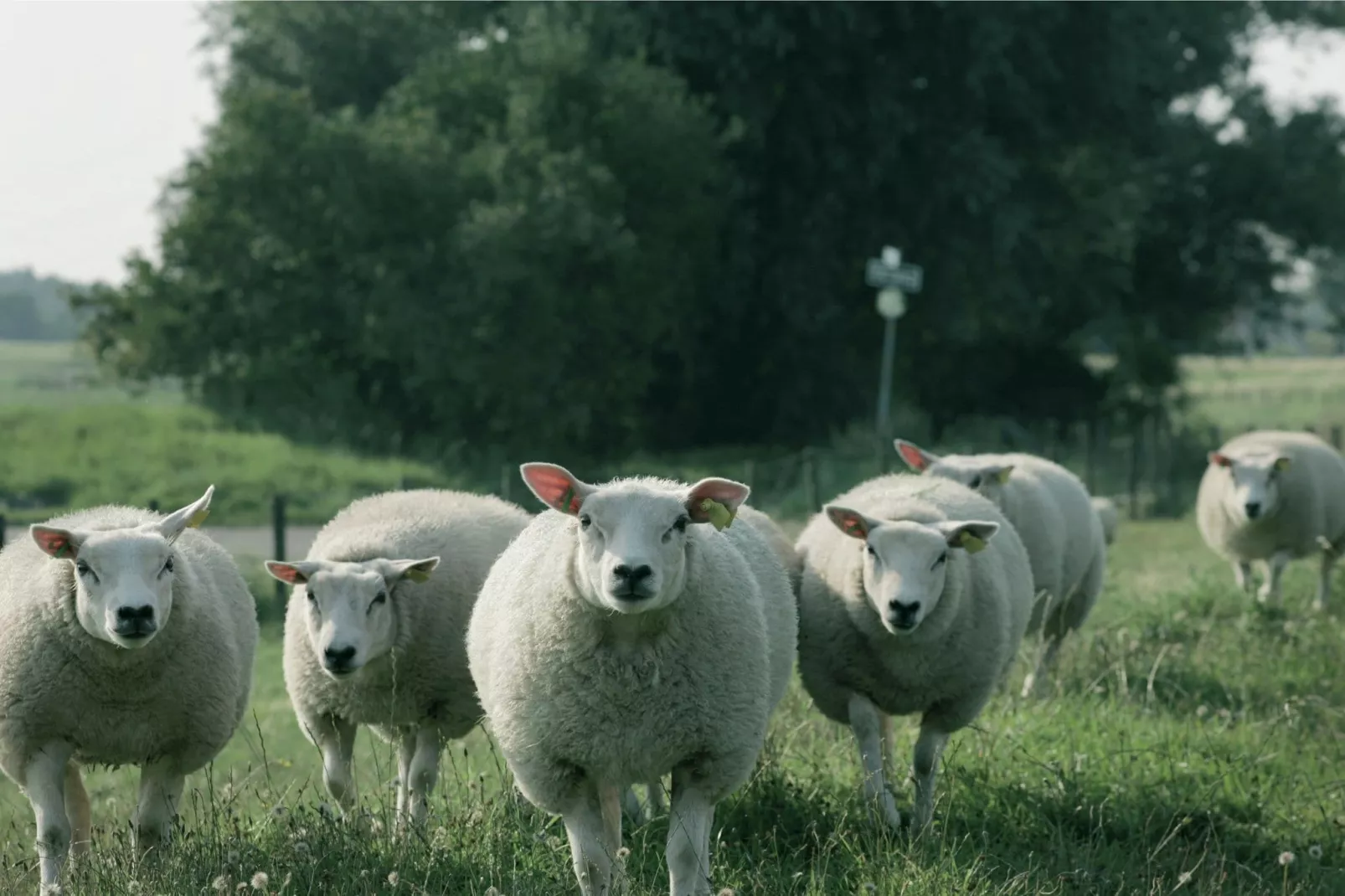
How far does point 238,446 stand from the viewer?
2431 cm

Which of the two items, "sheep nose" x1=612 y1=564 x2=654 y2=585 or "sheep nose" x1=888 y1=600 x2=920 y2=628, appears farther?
"sheep nose" x1=888 y1=600 x2=920 y2=628

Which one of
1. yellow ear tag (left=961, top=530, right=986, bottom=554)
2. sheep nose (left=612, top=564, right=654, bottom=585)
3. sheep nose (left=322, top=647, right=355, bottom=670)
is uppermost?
sheep nose (left=612, top=564, right=654, bottom=585)

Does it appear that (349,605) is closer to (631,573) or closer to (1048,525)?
(631,573)

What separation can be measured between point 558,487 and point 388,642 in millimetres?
1641

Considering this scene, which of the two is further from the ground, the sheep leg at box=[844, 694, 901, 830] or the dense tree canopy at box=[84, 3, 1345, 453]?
the dense tree canopy at box=[84, 3, 1345, 453]

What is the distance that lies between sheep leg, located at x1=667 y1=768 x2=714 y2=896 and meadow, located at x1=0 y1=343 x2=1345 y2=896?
13cm

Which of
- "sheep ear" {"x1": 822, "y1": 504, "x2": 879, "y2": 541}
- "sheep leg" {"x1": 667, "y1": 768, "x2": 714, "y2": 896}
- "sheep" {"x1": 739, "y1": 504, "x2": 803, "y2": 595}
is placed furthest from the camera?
"sheep" {"x1": 739, "y1": 504, "x2": 803, "y2": 595}

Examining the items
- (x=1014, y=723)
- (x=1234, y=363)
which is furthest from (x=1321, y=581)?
(x=1234, y=363)

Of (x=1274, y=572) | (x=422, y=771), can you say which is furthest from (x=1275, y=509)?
(x=422, y=771)

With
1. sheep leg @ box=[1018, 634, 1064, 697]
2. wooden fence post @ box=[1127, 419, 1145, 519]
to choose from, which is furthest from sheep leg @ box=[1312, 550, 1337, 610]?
wooden fence post @ box=[1127, 419, 1145, 519]

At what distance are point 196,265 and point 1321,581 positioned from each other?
17.9m

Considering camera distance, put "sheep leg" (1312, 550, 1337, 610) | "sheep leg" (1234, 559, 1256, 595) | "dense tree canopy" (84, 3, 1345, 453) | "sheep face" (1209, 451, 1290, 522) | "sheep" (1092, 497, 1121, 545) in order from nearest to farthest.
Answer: "sheep face" (1209, 451, 1290, 522) < "sheep leg" (1312, 550, 1337, 610) < "sheep leg" (1234, 559, 1256, 595) < "sheep" (1092, 497, 1121, 545) < "dense tree canopy" (84, 3, 1345, 453)

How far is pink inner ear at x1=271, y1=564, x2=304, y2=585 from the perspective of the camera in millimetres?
6863

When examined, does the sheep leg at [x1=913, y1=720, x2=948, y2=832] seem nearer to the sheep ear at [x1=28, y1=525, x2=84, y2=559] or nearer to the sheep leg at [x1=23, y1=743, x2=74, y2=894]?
the sheep leg at [x1=23, y1=743, x2=74, y2=894]
